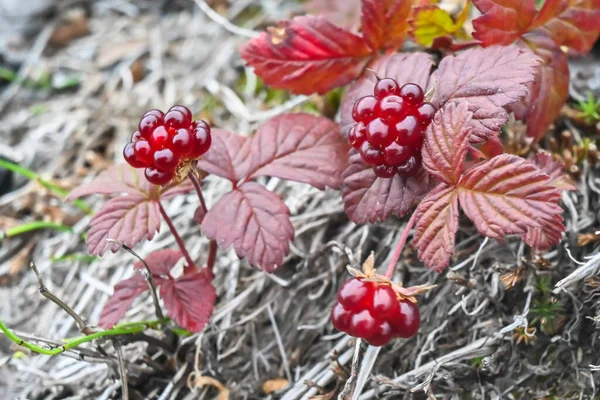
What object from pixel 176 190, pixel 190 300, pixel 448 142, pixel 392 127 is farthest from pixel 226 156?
pixel 448 142

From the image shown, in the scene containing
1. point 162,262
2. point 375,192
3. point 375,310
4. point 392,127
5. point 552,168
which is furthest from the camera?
point 162,262

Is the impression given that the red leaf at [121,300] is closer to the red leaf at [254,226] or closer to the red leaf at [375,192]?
the red leaf at [254,226]

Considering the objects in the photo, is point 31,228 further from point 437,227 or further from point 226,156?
point 437,227

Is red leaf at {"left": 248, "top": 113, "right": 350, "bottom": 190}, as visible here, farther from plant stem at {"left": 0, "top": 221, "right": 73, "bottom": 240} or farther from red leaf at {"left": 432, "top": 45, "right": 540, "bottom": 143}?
plant stem at {"left": 0, "top": 221, "right": 73, "bottom": 240}

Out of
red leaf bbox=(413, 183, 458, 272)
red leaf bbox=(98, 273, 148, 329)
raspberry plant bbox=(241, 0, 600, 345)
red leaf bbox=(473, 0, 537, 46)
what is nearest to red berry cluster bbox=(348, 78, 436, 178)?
raspberry plant bbox=(241, 0, 600, 345)

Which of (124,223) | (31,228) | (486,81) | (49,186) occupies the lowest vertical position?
(31,228)

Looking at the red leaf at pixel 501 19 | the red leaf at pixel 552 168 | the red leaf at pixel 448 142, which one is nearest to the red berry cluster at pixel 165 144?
the red leaf at pixel 448 142
